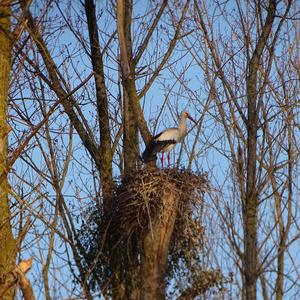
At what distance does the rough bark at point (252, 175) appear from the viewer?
7.00 meters

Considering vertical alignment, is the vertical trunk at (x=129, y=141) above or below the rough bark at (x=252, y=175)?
above

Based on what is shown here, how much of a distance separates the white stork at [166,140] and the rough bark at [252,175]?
163cm

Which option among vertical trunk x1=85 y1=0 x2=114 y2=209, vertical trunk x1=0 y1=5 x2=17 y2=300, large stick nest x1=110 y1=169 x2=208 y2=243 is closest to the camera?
vertical trunk x1=0 y1=5 x2=17 y2=300

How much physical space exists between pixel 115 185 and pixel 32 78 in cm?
241

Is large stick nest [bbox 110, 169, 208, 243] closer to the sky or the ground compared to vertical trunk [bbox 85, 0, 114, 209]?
closer to the ground

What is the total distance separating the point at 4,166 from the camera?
253 inches

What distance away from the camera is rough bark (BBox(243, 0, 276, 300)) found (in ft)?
23.0

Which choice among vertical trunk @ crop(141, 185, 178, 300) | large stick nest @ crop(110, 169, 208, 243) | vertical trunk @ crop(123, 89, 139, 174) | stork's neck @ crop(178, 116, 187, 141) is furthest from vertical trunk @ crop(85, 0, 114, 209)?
vertical trunk @ crop(141, 185, 178, 300)

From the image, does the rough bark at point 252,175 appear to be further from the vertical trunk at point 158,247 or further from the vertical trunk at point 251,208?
the vertical trunk at point 158,247

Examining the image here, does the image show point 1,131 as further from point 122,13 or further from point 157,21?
point 157,21

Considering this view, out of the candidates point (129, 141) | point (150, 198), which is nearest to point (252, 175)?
point (150, 198)

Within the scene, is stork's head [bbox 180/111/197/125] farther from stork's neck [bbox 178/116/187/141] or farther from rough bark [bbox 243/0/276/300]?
rough bark [bbox 243/0/276/300]

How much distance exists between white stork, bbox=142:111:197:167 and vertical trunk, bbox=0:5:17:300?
2.64 metres

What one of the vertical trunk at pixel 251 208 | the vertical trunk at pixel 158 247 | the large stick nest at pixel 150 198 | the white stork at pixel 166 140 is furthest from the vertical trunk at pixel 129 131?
the vertical trunk at pixel 251 208
